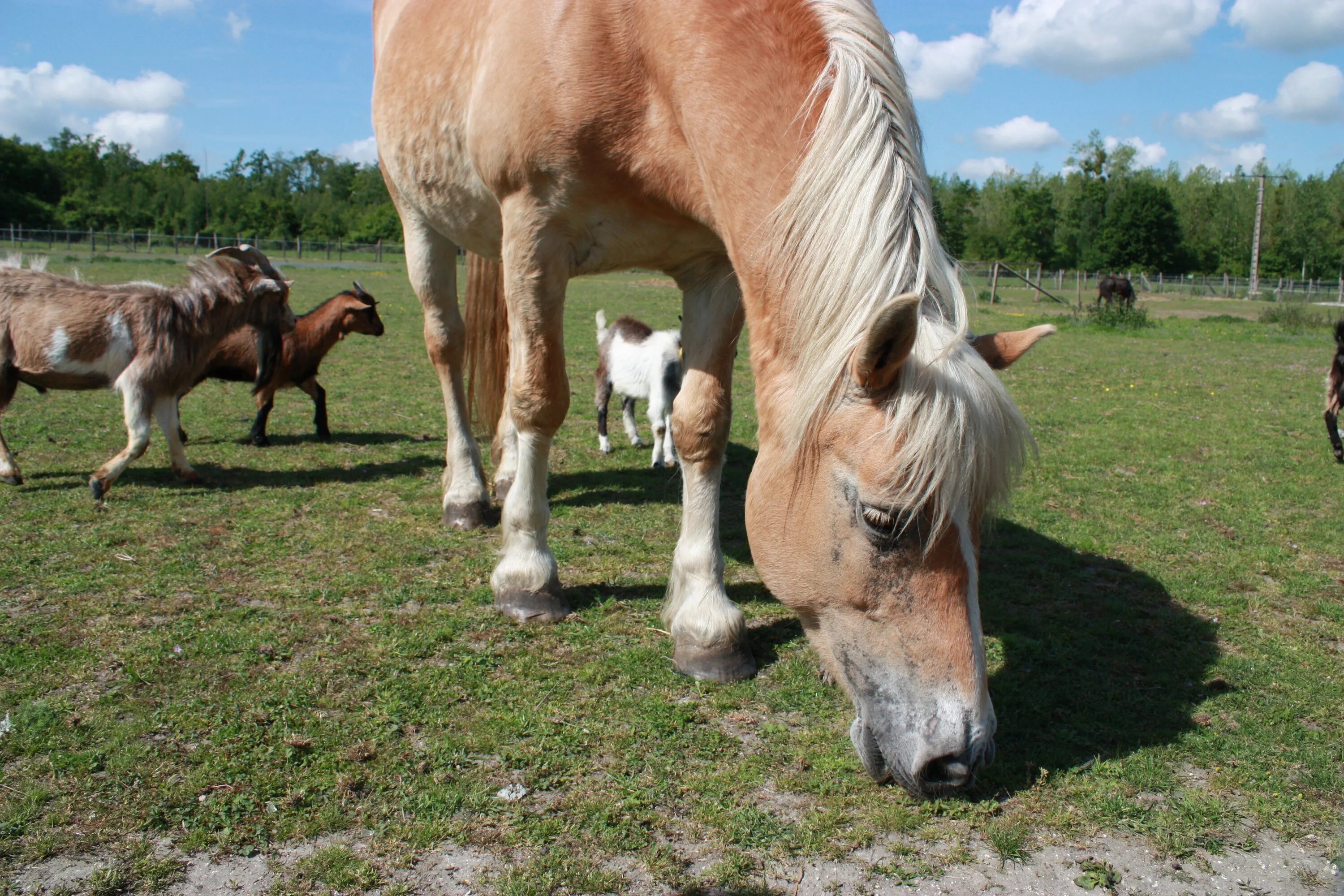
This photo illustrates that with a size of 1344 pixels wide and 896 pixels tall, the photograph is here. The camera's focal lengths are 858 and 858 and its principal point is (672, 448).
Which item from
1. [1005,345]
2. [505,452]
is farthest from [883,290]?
[505,452]

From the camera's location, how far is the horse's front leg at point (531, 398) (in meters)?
3.49

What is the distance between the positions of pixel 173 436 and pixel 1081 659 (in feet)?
17.7

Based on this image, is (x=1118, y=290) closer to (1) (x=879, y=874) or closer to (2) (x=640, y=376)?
(2) (x=640, y=376)

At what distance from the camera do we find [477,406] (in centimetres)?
572

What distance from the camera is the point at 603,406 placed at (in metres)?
7.45

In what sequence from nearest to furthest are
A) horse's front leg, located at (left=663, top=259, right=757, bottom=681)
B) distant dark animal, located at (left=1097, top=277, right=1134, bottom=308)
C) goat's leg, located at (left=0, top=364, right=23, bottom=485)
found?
horse's front leg, located at (left=663, top=259, right=757, bottom=681) → goat's leg, located at (left=0, top=364, right=23, bottom=485) → distant dark animal, located at (left=1097, top=277, right=1134, bottom=308)

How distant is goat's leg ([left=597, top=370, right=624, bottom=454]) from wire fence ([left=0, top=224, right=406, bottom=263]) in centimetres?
4367

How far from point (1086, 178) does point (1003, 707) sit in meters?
81.3

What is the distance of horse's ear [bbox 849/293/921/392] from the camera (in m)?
2.08

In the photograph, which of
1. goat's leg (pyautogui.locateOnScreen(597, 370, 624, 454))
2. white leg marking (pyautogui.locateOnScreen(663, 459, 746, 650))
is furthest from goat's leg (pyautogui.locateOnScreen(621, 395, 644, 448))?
white leg marking (pyautogui.locateOnScreen(663, 459, 746, 650))

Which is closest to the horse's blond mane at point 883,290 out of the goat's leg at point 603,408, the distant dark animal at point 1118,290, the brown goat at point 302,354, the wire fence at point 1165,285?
the goat's leg at point 603,408

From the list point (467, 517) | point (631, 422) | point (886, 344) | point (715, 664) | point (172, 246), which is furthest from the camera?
point (172, 246)

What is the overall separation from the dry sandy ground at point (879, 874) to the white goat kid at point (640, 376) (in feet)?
15.3

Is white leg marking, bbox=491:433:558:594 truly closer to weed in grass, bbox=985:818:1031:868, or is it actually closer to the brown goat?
weed in grass, bbox=985:818:1031:868
